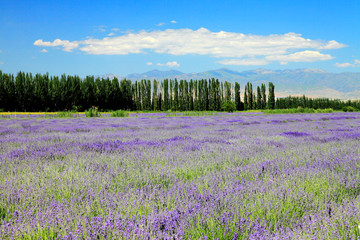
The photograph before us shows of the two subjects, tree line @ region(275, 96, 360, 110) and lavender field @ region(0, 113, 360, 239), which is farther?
tree line @ region(275, 96, 360, 110)

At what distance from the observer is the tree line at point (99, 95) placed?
179ft

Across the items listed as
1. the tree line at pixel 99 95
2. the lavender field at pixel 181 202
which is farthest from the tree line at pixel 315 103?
the lavender field at pixel 181 202

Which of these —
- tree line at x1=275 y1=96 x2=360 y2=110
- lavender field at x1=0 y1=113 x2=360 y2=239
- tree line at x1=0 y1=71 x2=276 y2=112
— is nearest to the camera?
lavender field at x1=0 y1=113 x2=360 y2=239

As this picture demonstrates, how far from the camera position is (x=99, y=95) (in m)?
63.7

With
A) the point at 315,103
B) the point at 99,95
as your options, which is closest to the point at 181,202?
the point at 99,95

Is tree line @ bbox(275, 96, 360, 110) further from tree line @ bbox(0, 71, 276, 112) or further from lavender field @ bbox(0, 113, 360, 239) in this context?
lavender field @ bbox(0, 113, 360, 239)

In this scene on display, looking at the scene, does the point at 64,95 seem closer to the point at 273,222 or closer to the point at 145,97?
the point at 145,97

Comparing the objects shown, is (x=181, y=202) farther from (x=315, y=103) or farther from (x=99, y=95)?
(x=315, y=103)

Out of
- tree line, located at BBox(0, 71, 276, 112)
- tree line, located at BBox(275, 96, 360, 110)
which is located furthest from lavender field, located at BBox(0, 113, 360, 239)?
tree line, located at BBox(275, 96, 360, 110)

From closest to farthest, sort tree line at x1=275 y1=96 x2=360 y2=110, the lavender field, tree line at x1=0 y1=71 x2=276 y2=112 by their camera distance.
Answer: the lavender field < tree line at x1=0 y1=71 x2=276 y2=112 < tree line at x1=275 y1=96 x2=360 y2=110

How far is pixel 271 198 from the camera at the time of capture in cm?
231

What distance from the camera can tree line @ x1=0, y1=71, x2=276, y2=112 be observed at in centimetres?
5462

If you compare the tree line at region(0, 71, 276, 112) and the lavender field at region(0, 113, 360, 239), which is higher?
the tree line at region(0, 71, 276, 112)

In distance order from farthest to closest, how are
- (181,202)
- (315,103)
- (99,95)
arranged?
(315,103) < (99,95) < (181,202)
